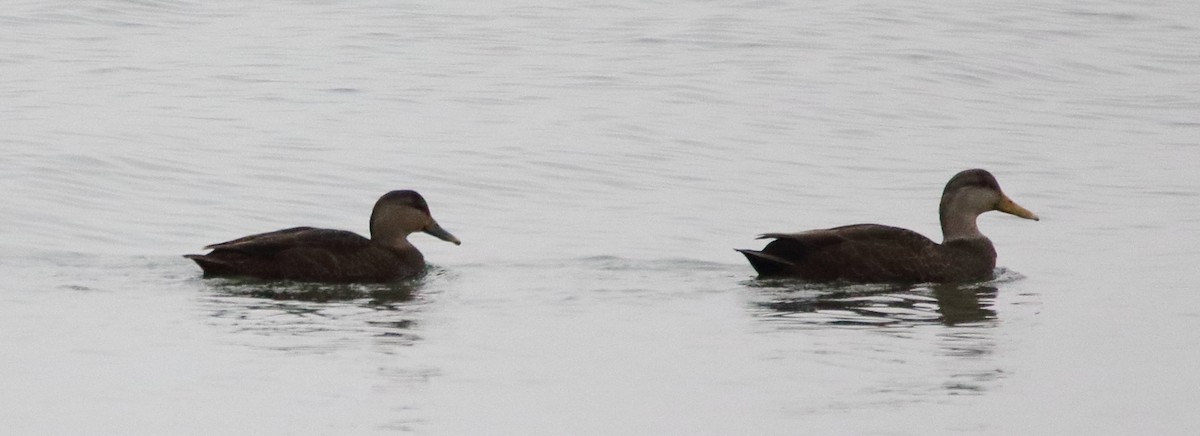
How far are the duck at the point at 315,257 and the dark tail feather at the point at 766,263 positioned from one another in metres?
2.05

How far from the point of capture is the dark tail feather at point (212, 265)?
1188 cm

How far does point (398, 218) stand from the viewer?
1299 cm

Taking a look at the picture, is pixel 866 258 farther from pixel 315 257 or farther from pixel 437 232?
pixel 315 257

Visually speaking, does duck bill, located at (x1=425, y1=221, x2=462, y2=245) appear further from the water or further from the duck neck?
the duck neck

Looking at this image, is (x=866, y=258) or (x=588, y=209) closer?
(x=866, y=258)

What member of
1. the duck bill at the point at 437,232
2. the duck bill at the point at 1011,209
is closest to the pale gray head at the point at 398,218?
the duck bill at the point at 437,232

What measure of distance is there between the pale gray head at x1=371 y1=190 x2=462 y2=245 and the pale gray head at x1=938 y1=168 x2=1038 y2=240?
3.24 meters

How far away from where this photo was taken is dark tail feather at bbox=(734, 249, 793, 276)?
1244 cm

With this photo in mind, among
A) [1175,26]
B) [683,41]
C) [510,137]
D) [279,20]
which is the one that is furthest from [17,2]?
[1175,26]

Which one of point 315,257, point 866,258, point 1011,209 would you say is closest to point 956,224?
point 1011,209

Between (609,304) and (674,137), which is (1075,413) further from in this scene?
(674,137)

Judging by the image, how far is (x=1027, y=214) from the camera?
45.8 ft

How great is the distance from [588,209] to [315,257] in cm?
406

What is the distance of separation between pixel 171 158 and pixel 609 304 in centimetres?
709
